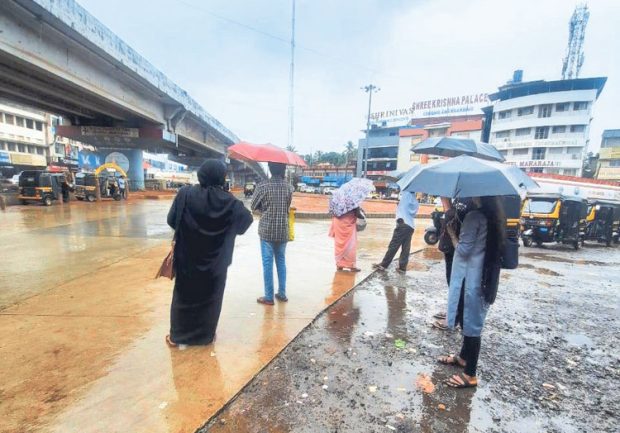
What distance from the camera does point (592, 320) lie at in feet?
13.6

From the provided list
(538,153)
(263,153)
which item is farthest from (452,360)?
(538,153)

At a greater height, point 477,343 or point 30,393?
point 477,343

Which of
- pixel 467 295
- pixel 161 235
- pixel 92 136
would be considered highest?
pixel 92 136

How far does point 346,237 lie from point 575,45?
5586 cm

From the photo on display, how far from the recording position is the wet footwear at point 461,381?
2.47m

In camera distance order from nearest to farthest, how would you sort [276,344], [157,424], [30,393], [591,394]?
[157,424] < [30,393] < [591,394] < [276,344]

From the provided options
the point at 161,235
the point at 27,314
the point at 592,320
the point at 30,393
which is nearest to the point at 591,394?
the point at 592,320

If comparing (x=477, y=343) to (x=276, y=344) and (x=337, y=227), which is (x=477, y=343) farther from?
(x=337, y=227)

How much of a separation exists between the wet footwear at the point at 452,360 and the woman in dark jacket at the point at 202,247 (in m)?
2.06

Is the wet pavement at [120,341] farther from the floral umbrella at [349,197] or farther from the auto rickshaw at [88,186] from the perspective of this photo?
the auto rickshaw at [88,186]

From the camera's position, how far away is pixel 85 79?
13484 mm

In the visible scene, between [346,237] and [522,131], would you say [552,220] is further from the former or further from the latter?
[522,131]

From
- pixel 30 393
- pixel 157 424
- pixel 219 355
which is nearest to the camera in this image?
pixel 157 424

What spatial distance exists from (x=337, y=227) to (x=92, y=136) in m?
25.0
